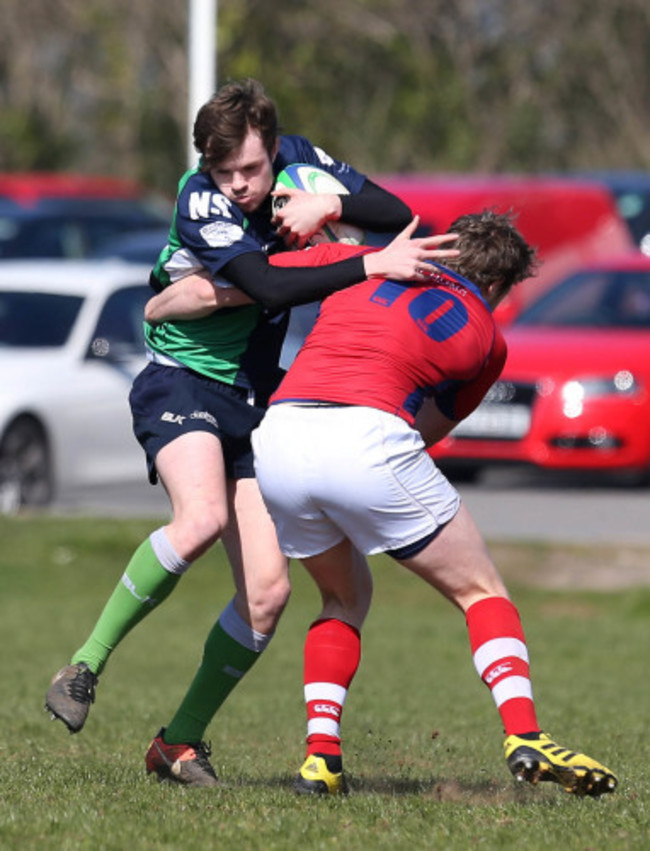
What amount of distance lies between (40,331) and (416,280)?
9997 millimetres

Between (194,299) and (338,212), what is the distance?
1.63ft

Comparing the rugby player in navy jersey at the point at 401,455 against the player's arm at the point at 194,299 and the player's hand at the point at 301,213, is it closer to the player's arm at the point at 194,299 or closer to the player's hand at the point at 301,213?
the player's hand at the point at 301,213

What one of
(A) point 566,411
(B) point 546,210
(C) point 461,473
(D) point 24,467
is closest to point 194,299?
(D) point 24,467

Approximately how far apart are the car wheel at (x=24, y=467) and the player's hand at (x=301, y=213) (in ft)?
28.3

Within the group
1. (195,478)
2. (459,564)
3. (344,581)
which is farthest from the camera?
(195,478)

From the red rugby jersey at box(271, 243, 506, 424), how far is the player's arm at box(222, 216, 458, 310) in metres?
0.04

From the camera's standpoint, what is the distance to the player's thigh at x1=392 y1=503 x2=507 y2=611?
577cm

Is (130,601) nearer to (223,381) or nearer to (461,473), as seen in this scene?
(223,381)

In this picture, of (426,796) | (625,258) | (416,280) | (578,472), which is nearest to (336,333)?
(416,280)

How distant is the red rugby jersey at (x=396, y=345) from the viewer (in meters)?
5.76

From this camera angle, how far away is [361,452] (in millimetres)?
5668

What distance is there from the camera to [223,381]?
6539mm

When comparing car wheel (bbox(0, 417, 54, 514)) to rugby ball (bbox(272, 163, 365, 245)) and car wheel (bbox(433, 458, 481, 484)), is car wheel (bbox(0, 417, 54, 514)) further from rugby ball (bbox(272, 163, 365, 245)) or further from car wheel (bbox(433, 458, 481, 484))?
rugby ball (bbox(272, 163, 365, 245))

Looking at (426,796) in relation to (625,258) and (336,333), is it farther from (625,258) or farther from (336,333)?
(625,258)
